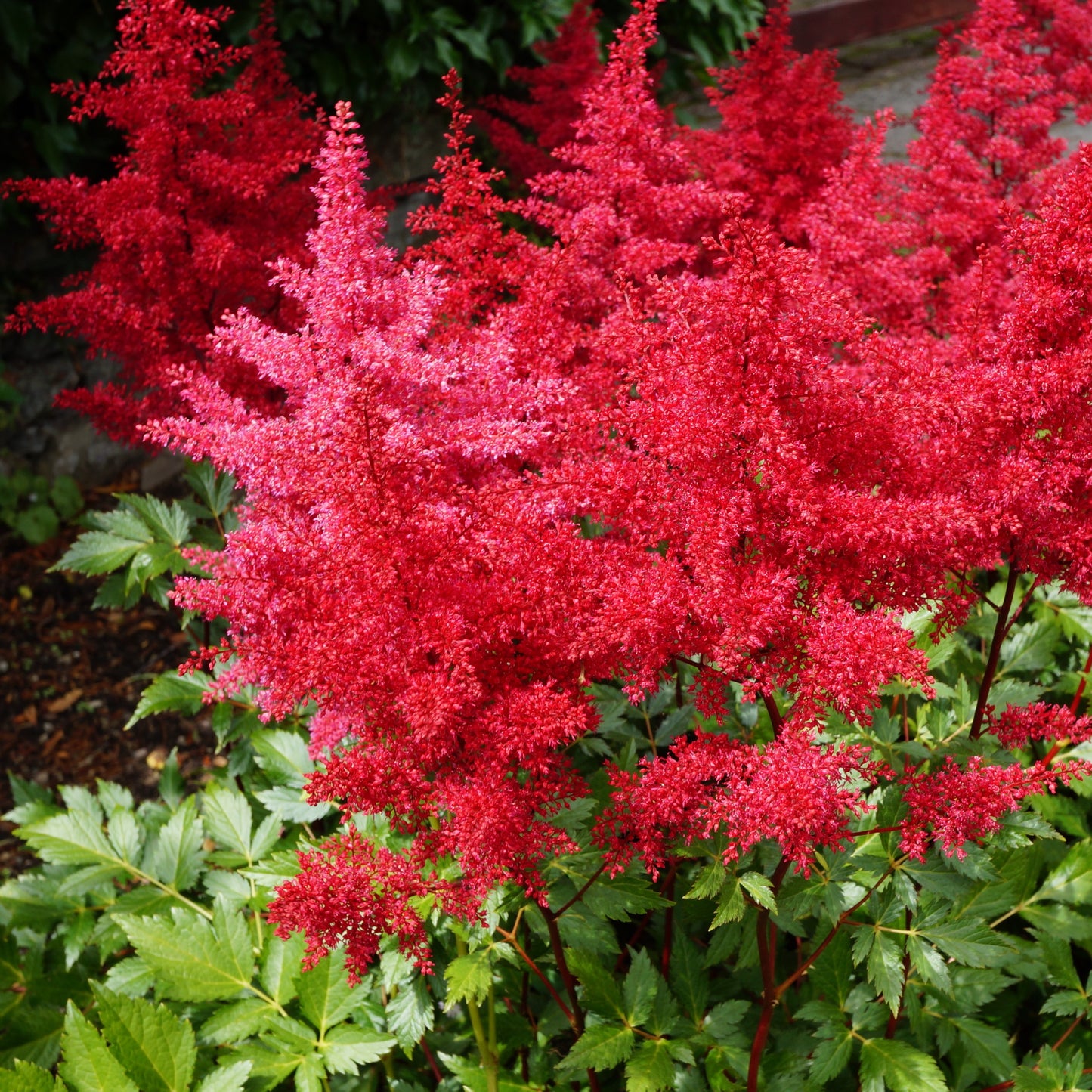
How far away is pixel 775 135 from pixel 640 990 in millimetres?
2290

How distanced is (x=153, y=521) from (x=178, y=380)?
0.78m

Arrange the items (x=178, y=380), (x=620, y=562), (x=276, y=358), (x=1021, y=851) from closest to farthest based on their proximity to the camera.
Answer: (x=620, y=562) < (x=276, y=358) < (x=178, y=380) < (x=1021, y=851)

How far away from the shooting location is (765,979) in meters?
1.73

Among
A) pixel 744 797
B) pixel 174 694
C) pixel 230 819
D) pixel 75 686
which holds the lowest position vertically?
pixel 75 686

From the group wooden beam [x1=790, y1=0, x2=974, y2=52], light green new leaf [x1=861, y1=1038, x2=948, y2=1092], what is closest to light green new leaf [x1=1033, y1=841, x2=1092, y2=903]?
light green new leaf [x1=861, y1=1038, x2=948, y2=1092]

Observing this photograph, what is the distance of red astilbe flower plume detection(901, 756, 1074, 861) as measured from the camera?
143 centimetres

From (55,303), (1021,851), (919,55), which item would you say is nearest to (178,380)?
(55,303)

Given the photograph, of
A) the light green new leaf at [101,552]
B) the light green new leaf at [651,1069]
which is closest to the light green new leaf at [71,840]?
the light green new leaf at [101,552]

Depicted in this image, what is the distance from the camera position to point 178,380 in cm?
186

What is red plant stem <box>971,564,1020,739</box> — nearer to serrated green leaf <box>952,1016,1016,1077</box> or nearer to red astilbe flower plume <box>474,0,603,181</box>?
serrated green leaf <box>952,1016,1016,1077</box>

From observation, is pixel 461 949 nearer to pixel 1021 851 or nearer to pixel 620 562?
pixel 620 562

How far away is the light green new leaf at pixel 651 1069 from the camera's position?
1.75 metres

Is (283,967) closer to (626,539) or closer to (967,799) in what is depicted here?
(626,539)

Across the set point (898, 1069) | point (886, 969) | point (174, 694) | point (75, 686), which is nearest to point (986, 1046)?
point (898, 1069)
